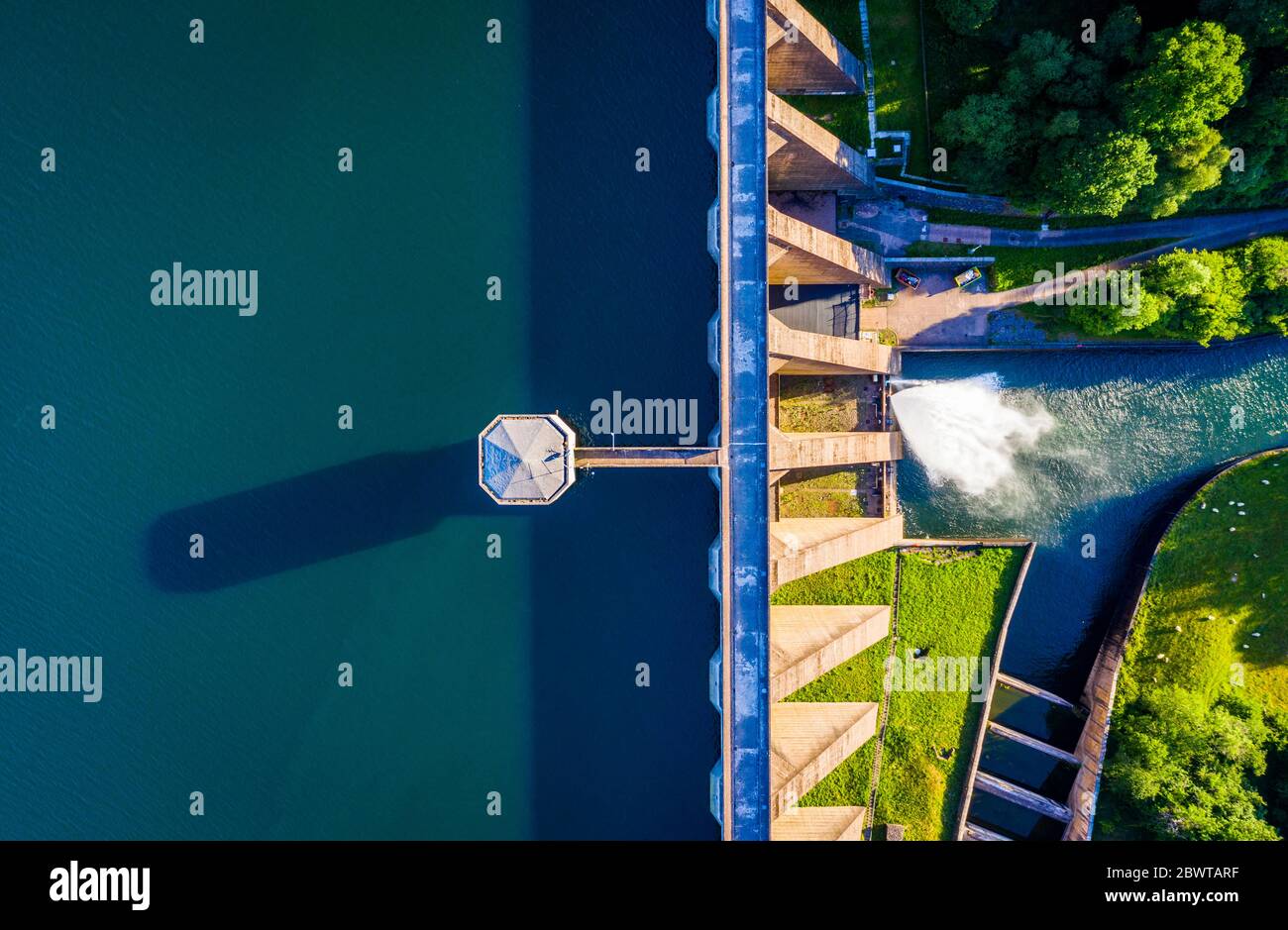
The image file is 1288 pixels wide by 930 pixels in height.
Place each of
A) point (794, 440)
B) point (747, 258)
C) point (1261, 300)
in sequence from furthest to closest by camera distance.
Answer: point (1261, 300) < point (794, 440) < point (747, 258)

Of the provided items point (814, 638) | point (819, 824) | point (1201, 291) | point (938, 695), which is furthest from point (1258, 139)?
point (819, 824)

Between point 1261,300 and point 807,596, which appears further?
point 807,596

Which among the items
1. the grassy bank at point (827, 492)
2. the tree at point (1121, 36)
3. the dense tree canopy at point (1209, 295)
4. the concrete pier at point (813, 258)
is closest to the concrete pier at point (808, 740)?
the grassy bank at point (827, 492)

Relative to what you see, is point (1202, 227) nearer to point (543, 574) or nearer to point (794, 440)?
point (794, 440)

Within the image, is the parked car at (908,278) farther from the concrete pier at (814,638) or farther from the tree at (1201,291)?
the concrete pier at (814,638)

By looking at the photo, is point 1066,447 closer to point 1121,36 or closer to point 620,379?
point 1121,36
